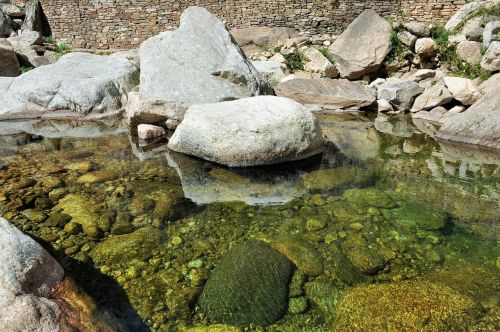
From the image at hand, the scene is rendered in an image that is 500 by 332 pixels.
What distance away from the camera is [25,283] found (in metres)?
1.97

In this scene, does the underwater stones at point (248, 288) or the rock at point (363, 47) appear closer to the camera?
the underwater stones at point (248, 288)

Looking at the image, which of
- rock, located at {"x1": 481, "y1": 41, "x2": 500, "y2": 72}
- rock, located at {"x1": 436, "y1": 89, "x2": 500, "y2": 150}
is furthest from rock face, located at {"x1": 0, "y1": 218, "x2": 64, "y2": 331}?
rock, located at {"x1": 481, "y1": 41, "x2": 500, "y2": 72}

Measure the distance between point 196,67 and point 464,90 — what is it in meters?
4.93

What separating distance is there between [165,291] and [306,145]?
2.87 m

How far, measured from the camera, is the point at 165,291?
2535mm

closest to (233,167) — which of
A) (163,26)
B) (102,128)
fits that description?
(102,128)

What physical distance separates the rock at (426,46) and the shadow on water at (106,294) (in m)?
9.30

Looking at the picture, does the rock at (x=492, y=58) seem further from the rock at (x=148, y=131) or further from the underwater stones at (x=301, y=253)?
the underwater stones at (x=301, y=253)

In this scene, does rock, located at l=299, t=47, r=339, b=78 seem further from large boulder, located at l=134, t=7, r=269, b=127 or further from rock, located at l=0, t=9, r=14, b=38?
rock, located at l=0, t=9, r=14, b=38

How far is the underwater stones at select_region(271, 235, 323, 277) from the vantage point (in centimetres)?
281

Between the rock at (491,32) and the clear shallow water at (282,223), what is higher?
the rock at (491,32)

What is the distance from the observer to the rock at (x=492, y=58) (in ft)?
24.3

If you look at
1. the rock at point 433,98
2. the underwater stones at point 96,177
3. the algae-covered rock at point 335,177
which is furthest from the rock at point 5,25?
the algae-covered rock at point 335,177

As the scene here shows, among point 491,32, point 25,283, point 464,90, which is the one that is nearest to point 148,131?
point 25,283
